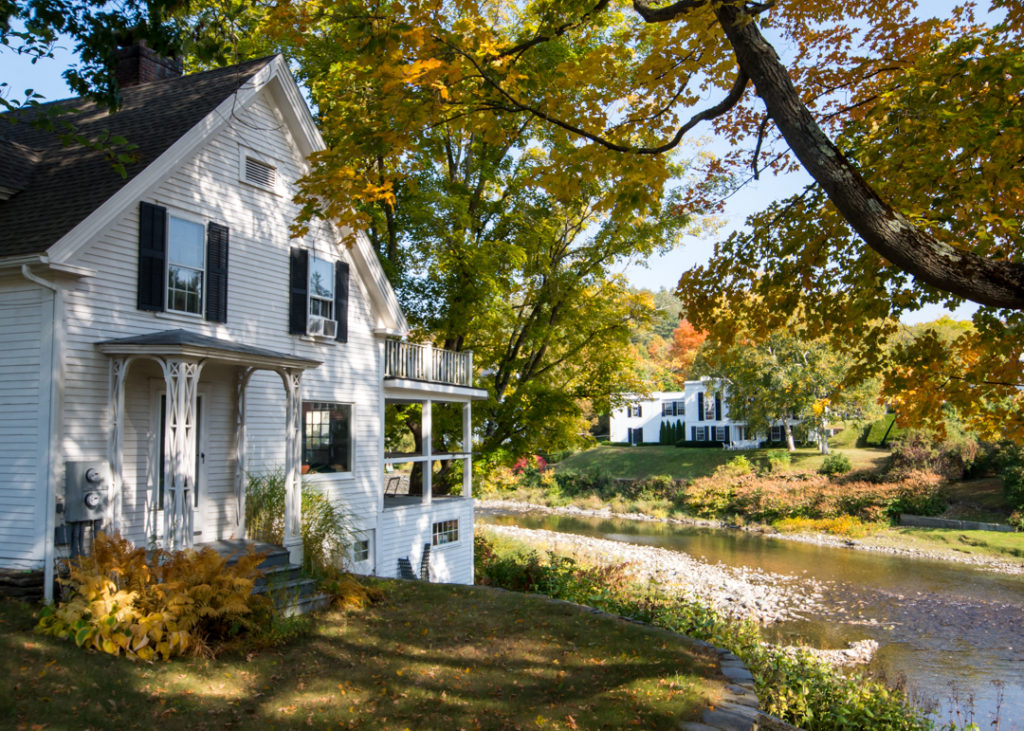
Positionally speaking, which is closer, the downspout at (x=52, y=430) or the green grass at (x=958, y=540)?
the downspout at (x=52, y=430)

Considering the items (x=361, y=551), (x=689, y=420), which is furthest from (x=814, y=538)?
(x=689, y=420)

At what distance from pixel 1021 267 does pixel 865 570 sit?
21.0 metres

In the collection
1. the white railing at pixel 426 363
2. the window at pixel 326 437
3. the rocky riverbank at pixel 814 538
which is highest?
the white railing at pixel 426 363

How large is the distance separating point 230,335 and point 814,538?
25.0 metres

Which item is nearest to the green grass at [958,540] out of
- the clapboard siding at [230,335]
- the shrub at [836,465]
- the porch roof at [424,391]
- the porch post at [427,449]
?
the shrub at [836,465]

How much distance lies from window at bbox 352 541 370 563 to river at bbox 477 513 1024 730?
8682 mm

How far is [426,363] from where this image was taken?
16750 mm

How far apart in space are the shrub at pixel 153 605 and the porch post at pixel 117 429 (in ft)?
5.35

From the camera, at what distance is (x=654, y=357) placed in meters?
72.4

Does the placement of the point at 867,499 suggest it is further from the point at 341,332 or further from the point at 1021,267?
the point at 1021,267

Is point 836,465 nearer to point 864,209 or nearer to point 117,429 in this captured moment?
point 117,429

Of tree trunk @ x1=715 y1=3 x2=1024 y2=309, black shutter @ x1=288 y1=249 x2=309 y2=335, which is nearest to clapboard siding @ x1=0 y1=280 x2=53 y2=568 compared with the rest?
black shutter @ x1=288 y1=249 x2=309 y2=335

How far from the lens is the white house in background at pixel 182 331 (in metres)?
9.02

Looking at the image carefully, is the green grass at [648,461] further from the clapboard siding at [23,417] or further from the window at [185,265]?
the clapboard siding at [23,417]
